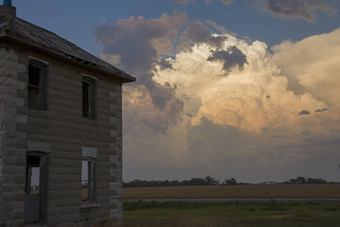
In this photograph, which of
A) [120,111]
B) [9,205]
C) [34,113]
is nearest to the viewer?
[9,205]

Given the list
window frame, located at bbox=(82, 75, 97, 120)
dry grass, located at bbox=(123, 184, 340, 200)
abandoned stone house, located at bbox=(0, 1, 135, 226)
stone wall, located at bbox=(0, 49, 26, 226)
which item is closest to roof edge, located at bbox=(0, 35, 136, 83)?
abandoned stone house, located at bbox=(0, 1, 135, 226)

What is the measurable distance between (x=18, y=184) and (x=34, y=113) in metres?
2.40

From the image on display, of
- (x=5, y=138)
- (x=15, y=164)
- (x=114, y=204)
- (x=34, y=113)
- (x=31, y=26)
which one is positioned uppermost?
(x=31, y=26)

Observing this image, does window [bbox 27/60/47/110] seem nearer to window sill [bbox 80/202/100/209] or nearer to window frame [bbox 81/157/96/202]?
window frame [bbox 81/157/96/202]

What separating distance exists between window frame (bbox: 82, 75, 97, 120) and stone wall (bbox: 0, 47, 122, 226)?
0.18 m

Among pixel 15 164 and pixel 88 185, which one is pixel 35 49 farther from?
pixel 88 185

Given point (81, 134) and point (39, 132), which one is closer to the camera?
point (39, 132)

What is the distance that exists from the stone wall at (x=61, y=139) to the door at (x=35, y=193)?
0.21 m

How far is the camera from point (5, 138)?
38.3 ft

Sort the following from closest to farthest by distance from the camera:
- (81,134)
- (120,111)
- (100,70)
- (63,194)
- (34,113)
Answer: (34,113) < (63,194) < (81,134) < (100,70) < (120,111)

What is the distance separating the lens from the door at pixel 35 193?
13.1 metres

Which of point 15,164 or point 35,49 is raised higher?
point 35,49

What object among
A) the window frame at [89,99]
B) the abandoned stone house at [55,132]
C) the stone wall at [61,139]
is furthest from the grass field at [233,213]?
the window frame at [89,99]

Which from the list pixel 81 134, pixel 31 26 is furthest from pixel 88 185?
pixel 31 26
